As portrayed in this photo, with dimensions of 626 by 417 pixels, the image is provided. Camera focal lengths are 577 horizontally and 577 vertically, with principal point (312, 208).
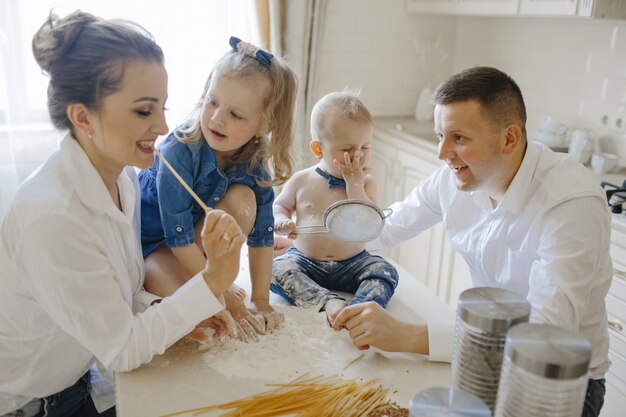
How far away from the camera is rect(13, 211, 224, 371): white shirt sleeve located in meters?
1.11

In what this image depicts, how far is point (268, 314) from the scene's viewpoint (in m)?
1.42

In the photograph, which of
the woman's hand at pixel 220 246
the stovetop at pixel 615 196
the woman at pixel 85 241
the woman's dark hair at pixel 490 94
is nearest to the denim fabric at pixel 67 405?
the woman at pixel 85 241

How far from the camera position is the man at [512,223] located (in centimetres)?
128

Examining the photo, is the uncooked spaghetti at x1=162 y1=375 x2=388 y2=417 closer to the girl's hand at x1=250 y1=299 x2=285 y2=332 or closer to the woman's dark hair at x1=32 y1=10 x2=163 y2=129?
the girl's hand at x1=250 y1=299 x2=285 y2=332

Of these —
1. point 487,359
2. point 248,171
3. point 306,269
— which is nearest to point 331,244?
point 306,269

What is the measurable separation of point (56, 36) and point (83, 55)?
63 mm

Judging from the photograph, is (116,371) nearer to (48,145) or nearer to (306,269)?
(306,269)

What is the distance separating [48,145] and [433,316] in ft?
6.62

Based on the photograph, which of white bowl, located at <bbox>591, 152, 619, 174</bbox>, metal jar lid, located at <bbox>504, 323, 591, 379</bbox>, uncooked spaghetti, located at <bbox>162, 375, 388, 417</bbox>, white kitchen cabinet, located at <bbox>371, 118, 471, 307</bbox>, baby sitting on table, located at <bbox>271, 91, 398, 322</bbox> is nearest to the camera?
metal jar lid, located at <bbox>504, 323, 591, 379</bbox>

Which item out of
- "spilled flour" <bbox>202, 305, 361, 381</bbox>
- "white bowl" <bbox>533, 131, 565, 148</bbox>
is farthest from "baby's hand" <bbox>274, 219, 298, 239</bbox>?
"white bowl" <bbox>533, 131, 565, 148</bbox>

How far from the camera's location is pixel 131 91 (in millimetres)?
1235

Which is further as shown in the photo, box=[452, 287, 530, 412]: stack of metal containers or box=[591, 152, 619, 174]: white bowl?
box=[591, 152, 619, 174]: white bowl

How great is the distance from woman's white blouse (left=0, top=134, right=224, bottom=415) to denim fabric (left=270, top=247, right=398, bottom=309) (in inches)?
15.7

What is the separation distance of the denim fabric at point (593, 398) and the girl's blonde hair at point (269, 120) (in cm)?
98
